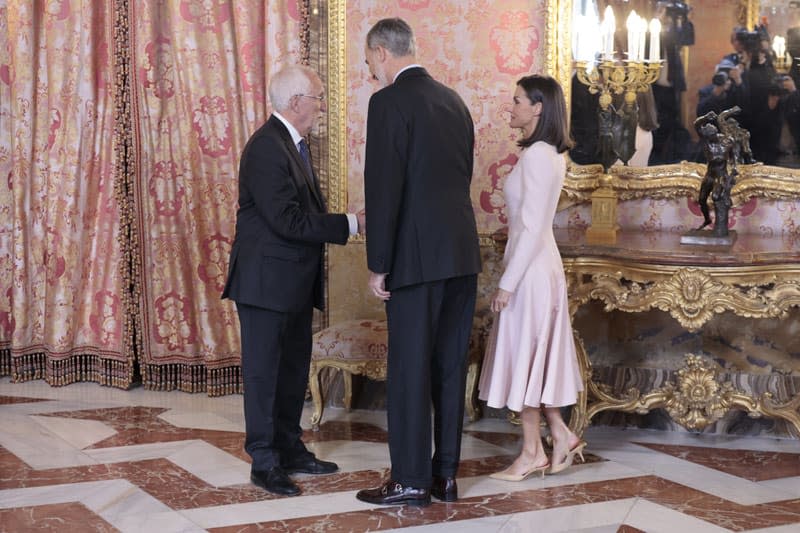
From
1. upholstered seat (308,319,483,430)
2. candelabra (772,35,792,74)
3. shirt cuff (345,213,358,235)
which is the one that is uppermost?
candelabra (772,35,792,74)

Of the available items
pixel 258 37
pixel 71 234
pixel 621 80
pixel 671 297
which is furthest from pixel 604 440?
pixel 71 234

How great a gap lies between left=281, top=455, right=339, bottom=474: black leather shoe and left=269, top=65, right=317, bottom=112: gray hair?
4.44 ft

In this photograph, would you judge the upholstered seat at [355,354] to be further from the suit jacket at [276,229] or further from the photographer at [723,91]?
the photographer at [723,91]

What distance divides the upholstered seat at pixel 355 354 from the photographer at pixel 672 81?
1.23m

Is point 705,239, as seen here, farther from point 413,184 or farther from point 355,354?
point 355,354

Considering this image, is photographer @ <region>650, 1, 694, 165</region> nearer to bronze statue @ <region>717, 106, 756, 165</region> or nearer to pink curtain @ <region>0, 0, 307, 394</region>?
bronze statue @ <region>717, 106, 756, 165</region>

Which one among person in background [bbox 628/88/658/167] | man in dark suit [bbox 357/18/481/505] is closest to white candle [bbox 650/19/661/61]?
person in background [bbox 628/88/658/167]

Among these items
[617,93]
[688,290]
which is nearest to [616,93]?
[617,93]

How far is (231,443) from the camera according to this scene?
174 inches

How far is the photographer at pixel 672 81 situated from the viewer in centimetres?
459

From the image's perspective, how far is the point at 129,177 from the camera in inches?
213

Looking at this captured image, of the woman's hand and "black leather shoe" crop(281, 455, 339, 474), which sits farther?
"black leather shoe" crop(281, 455, 339, 474)

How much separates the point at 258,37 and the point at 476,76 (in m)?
1.15

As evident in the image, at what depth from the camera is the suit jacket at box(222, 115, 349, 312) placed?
356 centimetres
